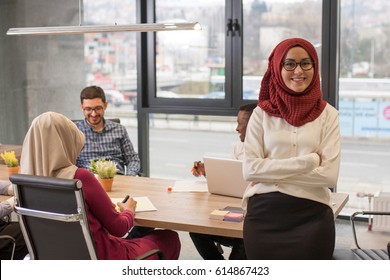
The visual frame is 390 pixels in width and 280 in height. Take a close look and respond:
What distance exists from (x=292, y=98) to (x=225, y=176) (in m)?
1.00

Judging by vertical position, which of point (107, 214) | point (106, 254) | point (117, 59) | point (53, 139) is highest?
point (117, 59)

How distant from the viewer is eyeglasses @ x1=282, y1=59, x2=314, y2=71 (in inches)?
93.6

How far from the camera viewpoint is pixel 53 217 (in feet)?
8.24

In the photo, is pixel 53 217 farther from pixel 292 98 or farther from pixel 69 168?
pixel 292 98

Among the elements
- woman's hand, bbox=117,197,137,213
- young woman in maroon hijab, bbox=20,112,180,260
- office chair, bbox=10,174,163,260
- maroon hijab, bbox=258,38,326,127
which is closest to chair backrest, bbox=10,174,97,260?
office chair, bbox=10,174,163,260

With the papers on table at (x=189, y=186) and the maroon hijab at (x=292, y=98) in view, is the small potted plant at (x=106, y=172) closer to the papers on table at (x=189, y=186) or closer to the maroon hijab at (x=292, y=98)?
the papers on table at (x=189, y=186)

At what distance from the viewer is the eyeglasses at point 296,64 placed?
238 centimetres

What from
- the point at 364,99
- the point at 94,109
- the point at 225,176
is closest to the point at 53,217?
the point at 225,176

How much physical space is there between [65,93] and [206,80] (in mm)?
1756

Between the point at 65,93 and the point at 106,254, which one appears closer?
the point at 106,254

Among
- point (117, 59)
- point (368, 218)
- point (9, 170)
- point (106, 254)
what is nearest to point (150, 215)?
point (106, 254)

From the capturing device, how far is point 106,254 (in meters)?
2.72

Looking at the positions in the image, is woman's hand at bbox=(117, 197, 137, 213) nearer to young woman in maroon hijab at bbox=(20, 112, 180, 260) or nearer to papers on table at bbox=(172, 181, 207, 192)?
young woman in maroon hijab at bbox=(20, 112, 180, 260)

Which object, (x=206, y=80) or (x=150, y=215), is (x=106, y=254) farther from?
(x=206, y=80)
